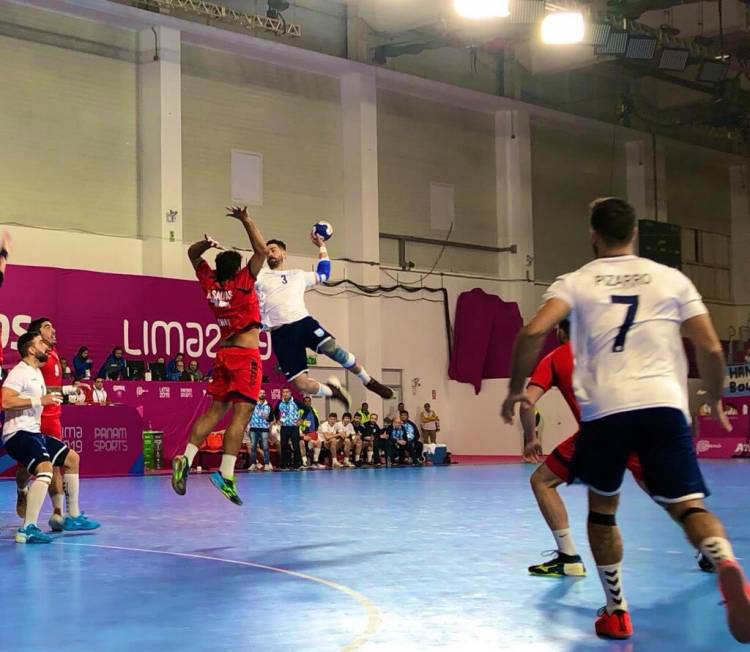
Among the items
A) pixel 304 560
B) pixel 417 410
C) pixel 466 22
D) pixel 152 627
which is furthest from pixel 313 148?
pixel 152 627

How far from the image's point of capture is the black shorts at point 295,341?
37.2 ft

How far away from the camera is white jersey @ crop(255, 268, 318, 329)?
37.2 ft

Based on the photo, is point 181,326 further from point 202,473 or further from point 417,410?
point 417,410

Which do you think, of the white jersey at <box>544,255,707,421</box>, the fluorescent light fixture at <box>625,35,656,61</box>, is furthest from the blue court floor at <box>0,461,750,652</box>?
the fluorescent light fixture at <box>625,35,656,61</box>

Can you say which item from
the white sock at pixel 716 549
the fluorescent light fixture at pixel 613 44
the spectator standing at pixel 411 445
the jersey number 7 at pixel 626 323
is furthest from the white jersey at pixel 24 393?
the fluorescent light fixture at pixel 613 44

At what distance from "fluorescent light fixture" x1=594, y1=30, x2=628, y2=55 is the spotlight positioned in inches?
175

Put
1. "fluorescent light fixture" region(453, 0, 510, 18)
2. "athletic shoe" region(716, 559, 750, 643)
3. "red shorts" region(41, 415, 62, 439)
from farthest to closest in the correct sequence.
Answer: "fluorescent light fixture" region(453, 0, 510, 18)
"red shorts" region(41, 415, 62, 439)
"athletic shoe" region(716, 559, 750, 643)

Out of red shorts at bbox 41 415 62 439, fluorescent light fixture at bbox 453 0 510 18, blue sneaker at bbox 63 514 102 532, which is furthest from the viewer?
fluorescent light fixture at bbox 453 0 510 18

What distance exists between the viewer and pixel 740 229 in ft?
139

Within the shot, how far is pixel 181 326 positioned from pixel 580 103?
17436 mm

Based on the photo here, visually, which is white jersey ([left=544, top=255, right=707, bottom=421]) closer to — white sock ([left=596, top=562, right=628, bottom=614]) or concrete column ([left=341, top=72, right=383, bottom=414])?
white sock ([left=596, top=562, right=628, bottom=614])

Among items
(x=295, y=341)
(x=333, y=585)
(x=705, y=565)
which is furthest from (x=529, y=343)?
(x=295, y=341)

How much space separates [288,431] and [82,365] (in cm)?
474

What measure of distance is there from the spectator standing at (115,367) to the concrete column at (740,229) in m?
25.5
